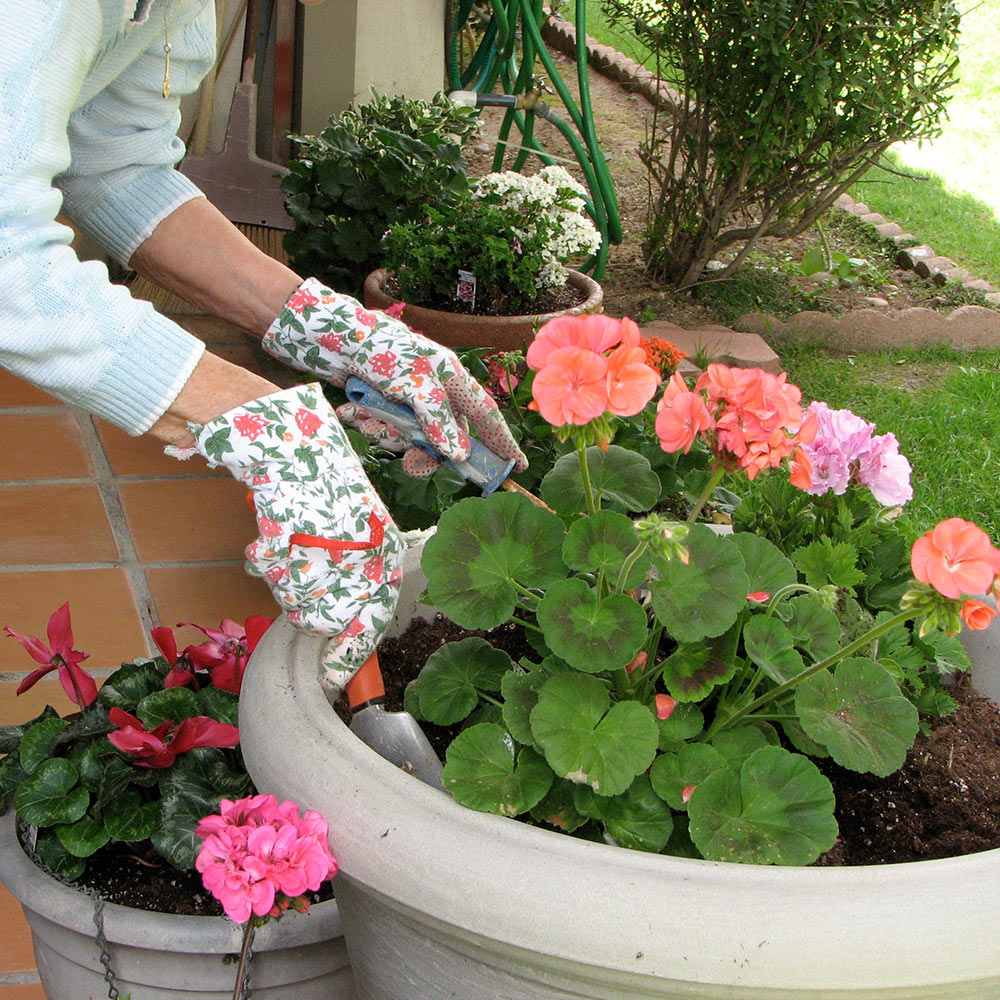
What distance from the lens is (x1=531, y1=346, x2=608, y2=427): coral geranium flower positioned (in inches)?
27.3

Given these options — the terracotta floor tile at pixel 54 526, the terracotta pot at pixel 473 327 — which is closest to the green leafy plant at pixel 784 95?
the terracotta pot at pixel 473 327

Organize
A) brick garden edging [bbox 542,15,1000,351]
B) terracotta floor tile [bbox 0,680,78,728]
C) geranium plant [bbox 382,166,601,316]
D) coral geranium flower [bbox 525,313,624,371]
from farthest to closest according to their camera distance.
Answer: brick garden edging [bbox 542,15,1000,351] → geranium plant [bbox 382,166,601,316] → terracotta floor tile [bbox 0,680,78,728] → coral geranium flower [bbox 525,313,624,371]

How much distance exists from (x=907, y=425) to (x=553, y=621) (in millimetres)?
2239

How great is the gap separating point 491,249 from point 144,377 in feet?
4.20

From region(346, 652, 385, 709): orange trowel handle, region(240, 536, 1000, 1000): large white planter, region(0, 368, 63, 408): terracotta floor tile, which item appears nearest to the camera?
region(240, 536, 1000, 1000): large white planter

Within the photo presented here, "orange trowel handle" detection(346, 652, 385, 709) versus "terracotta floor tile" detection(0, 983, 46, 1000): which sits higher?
"orange trowel handle" detection(346, 652, 385, 709)

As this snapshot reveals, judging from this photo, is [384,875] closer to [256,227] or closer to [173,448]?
[173,448]

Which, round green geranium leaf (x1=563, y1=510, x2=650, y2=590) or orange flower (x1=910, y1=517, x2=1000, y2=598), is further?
round green geranium leaf (x1=563, y1=510, x2=650, y2=590)

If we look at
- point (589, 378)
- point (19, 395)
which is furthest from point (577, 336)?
point (19, 395)

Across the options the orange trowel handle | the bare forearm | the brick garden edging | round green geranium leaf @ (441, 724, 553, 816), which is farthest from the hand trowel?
the brick garden edging

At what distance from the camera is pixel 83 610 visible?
1.94 meters

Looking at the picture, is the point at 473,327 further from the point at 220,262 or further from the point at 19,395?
the point at 19,395

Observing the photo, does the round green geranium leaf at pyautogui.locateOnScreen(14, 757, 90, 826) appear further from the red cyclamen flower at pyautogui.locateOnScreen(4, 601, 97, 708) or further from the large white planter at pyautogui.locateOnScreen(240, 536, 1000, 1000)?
the large white planter at pyautogui.locateOnScreen(240, 536, 1000, 1000)

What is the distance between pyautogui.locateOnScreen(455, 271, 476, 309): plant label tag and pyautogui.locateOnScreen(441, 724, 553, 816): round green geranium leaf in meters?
1.57
